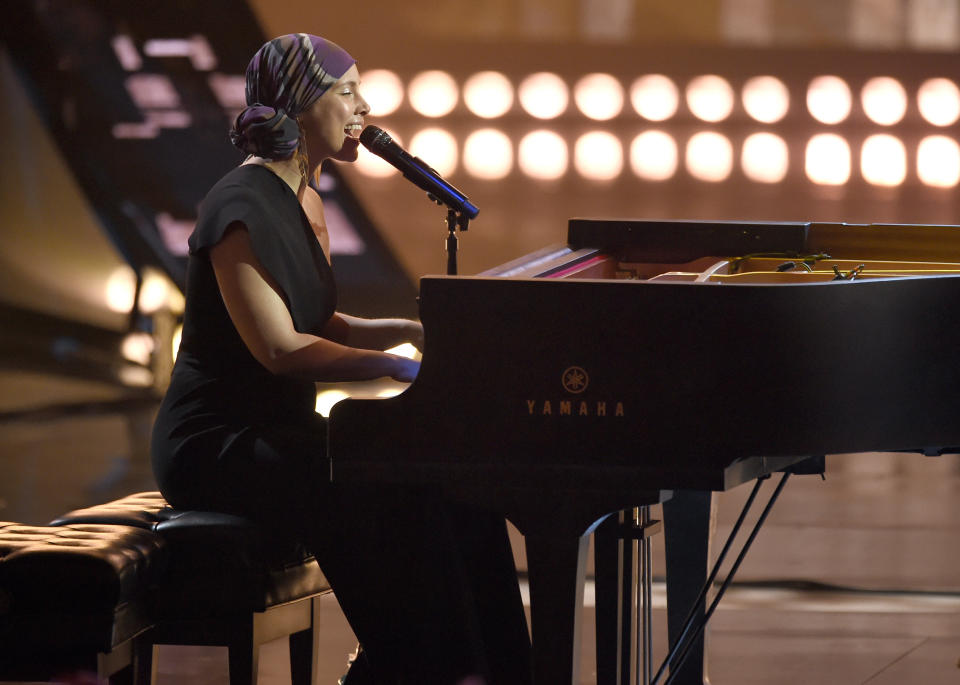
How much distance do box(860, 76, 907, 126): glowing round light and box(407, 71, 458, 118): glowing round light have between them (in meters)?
1.25

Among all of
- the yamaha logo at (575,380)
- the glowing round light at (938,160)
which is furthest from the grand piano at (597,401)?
the glowing round light at (938,160)

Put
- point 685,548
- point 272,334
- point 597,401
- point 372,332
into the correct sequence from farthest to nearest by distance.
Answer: point 685,548 < point 372,332 < point 272,334 < point 597,401

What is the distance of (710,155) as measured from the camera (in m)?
3.93

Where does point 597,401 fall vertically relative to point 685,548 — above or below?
above

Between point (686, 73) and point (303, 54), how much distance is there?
230cm

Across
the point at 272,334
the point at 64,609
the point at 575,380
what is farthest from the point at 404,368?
the point at 64,609

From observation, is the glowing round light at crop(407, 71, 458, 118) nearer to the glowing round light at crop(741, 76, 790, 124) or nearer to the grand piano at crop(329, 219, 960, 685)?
the glowing round light at crop(741, 76, 790, 124)

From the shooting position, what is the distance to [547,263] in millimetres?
2006

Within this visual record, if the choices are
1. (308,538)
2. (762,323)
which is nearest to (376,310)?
(308,538)

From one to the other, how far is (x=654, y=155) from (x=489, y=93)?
1.77 ft

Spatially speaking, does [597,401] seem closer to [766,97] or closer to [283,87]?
[283,87]

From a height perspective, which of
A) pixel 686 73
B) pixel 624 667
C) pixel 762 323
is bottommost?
pixel 624 667

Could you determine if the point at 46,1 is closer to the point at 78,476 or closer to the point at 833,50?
the point at 78,476

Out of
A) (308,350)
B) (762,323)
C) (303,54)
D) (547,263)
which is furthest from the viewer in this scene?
(547,263)
